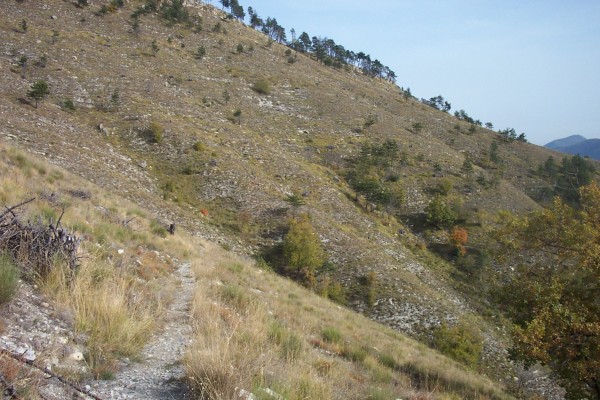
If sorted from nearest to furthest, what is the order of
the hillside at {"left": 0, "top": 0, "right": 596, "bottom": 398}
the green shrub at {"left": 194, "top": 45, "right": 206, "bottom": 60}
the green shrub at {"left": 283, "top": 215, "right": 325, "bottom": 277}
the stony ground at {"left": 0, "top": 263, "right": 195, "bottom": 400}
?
the stony ground at {"left": 0, "top": 263, "right": 195, "bottom": 400}, the hillside at {"left": 0, "top": 0, "right": 596, "bottom": 398}, the green shrub at {"left": 283, "top": 215, "right": 325, "bottom": 277}, the green shrub at {"left": 194, "top": 45, "right": 206, "bottom": 60}

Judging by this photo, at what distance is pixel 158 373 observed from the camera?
4.59 meters

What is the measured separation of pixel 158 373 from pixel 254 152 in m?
41.2

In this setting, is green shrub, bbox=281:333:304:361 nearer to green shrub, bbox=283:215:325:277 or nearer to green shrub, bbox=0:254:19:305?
green shrub, bbox=0:254:19:305

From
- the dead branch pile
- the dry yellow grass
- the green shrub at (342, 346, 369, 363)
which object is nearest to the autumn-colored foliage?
the dry yellow grass

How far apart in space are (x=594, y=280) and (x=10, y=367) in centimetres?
1300

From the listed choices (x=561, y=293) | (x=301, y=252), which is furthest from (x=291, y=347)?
(x=301, y=252)

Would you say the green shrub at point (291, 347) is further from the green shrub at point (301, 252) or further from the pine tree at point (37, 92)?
the pine tree at point (37, 92)

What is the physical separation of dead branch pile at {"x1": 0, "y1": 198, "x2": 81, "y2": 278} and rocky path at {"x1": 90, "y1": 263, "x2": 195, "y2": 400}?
6.26 feet

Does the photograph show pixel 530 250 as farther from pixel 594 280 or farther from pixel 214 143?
pixel 214 143

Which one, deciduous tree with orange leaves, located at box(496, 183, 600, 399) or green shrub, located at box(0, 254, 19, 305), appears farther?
deciduous tree with orange leaves, located at box(496, 183, 600, 399)

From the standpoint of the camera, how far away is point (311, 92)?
73812mm

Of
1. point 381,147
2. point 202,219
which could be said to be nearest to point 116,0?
point 381,147

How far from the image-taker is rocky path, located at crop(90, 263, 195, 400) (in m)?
3.98

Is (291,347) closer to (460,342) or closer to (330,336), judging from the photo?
(330,336)
